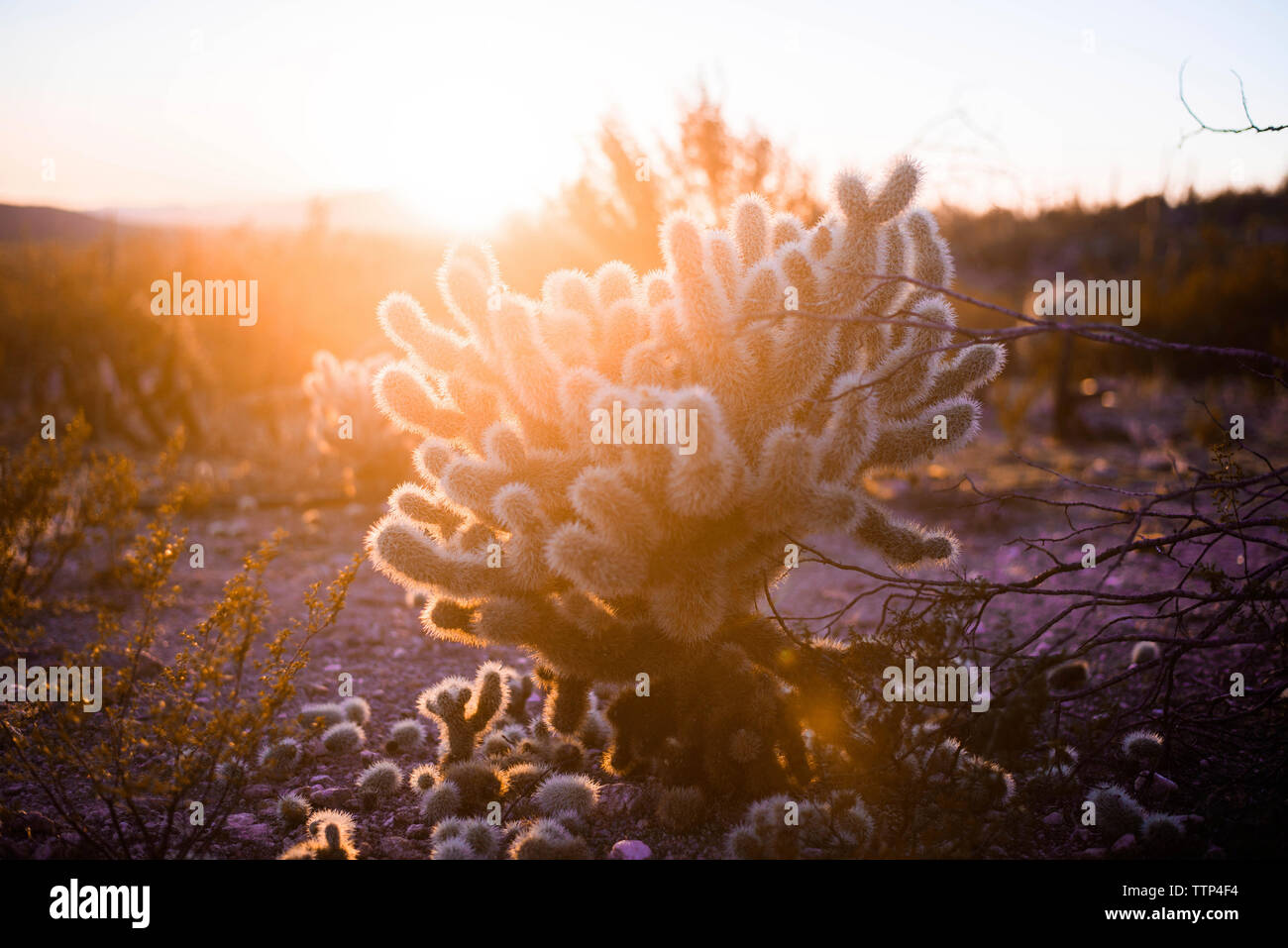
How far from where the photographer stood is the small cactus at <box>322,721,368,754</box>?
3.21 m

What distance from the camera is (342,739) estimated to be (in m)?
3.22

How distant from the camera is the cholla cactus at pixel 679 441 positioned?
7.76 ft

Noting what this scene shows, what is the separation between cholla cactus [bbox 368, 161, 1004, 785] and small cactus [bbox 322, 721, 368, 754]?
0.83 m

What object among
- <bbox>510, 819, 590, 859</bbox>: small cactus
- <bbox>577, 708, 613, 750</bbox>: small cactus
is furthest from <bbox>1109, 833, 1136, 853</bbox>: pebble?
<bbox>577, 708, 613, 750</bbox>: small cactus

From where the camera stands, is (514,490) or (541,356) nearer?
(514,490)

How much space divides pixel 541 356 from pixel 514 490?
45cm

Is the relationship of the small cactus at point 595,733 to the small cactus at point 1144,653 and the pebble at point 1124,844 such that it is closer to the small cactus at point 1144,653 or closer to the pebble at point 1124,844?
the pebble at point 1124,844

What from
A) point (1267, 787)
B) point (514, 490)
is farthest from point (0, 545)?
point (1267, 787)

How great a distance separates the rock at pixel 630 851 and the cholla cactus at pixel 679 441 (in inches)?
13.3

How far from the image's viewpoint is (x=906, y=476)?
7160mm

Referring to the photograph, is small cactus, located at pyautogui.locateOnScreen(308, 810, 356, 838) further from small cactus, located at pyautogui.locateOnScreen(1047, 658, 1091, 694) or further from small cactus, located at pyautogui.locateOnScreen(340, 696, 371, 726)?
small cactus, located at pyautogui.locateOnScreen(1047, 658, 1091, 694)

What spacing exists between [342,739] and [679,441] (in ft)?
6.32
